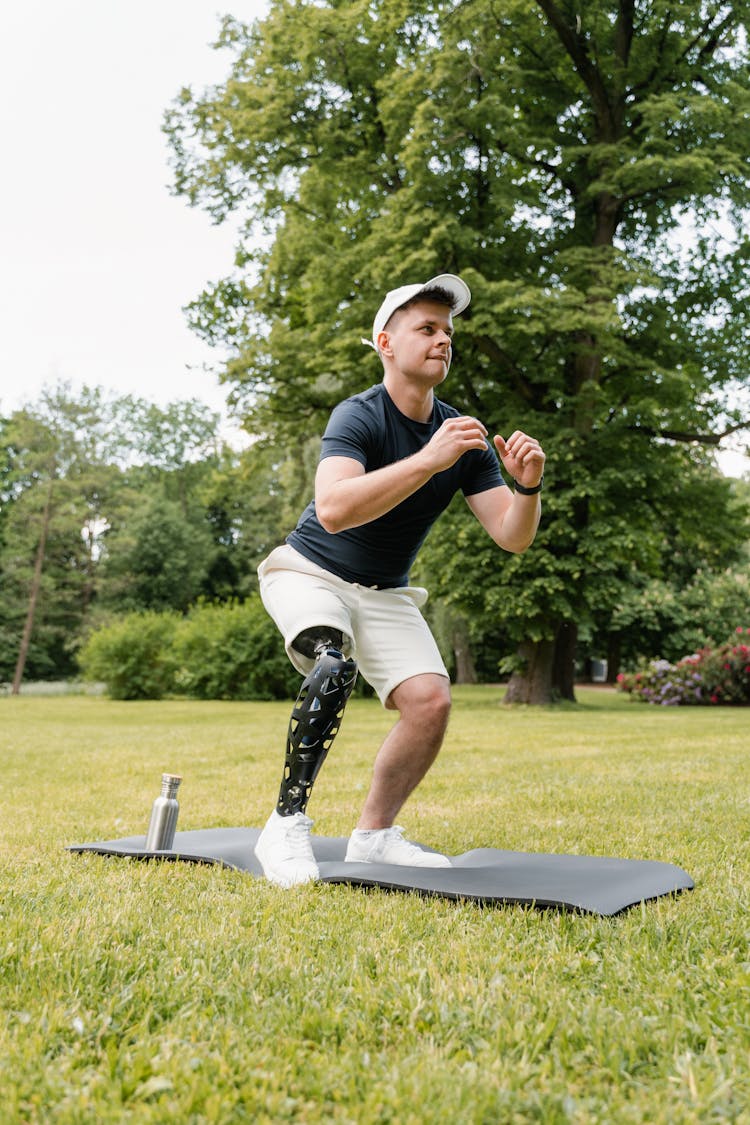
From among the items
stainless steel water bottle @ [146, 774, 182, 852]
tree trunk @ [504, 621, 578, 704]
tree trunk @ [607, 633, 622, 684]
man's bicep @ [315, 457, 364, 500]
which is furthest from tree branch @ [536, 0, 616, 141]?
tree trunk @ [607, 633, 622, 684]

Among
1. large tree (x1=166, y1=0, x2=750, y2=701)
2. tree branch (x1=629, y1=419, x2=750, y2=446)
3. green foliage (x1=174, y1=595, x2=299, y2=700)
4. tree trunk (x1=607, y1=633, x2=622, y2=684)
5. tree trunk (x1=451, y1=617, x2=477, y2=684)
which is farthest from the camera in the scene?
tree trunk (x1=607, y1=633, x2=622, y2=684)

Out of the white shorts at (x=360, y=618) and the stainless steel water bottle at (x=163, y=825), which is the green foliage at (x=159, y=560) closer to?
the stainless steel water bottle at (x=163, y=825)

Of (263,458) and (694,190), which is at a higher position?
(694,190)

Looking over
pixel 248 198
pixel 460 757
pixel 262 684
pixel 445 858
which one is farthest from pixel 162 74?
pixel 445 858

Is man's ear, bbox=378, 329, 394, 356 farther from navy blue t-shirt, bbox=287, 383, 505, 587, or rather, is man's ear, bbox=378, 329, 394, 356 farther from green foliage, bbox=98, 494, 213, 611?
green foliage, bbox=98, 494, 213, 611

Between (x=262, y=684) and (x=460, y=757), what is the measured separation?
1299 centimetres

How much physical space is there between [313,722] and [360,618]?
0.46 m

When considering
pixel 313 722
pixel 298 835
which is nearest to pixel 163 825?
pixel 298 835

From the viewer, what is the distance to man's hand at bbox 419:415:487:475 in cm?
295

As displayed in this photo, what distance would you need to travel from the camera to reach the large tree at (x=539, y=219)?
14.2 meters

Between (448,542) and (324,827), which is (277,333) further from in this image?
(324,827)

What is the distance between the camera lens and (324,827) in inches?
181

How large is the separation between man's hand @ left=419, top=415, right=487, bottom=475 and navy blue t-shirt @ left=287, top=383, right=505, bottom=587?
48 cm

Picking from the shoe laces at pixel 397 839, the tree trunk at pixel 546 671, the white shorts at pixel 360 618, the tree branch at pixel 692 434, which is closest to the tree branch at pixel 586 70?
the tree branch at pixel 692 434
